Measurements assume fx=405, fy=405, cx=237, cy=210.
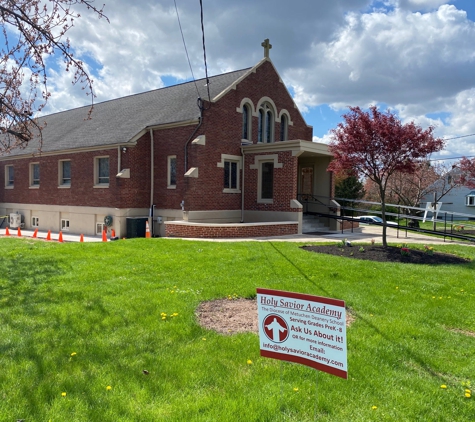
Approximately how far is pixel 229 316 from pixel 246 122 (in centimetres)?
1542

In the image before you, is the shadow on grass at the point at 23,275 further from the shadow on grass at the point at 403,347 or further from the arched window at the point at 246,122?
the arched window at the point at 246,122

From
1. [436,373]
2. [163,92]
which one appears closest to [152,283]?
[436,373]

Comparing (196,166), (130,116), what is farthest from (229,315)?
(130,116)

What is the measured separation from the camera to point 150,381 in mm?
3748

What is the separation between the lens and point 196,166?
17281 mm

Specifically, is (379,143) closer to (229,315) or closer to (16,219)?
(229,315)

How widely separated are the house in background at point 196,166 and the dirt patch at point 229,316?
8431 millimetres

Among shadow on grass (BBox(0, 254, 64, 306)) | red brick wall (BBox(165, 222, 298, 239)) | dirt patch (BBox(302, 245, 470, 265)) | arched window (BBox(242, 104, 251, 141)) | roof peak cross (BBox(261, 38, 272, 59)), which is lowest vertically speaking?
shadow on grass (BBox(0, 254, 64, 306))

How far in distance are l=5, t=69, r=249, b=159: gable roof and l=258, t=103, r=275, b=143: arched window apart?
83.5 inches

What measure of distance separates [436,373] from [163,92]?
2246 centimetres

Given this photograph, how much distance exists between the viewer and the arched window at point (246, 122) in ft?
64.9

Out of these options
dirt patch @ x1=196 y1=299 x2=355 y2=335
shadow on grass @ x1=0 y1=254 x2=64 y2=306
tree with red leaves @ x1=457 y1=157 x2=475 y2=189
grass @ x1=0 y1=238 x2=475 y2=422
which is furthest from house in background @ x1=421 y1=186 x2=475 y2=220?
dirt patch @ x1=196 y1=299 x2=355 y2=335

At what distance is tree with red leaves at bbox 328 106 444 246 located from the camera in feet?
36.9

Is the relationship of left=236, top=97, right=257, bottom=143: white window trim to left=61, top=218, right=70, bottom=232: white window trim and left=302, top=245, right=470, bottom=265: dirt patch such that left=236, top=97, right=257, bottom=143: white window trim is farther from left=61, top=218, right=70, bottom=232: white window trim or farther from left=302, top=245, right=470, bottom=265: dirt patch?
left=61, top=218, right=70, bottom=232: white window trim
